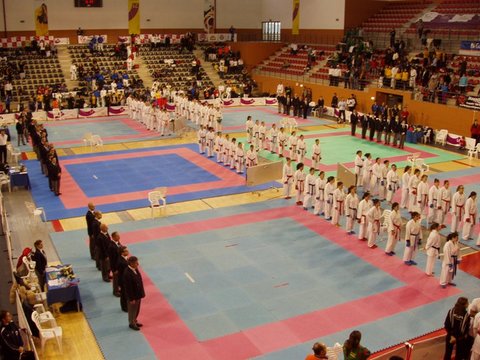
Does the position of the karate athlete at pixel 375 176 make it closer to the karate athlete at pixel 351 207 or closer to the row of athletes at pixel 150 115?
the karate athlete at pixel 351 207

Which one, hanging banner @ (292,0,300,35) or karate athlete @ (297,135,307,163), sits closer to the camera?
karate athlete @ (297,135,307,163)

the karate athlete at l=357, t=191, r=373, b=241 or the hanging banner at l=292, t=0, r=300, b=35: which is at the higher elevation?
the hanging banner at l=292, t=0, r=300, b=35

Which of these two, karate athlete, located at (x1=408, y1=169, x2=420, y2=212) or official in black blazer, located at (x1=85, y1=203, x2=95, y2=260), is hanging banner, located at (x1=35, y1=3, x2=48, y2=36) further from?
karate athlete, located at (x1=408, y1=169, x2=420, y2=212)

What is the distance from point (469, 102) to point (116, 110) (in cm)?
2227

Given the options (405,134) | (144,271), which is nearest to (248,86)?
(405,134)

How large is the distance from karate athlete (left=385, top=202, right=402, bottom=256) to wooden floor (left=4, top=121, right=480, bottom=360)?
7.37 feet

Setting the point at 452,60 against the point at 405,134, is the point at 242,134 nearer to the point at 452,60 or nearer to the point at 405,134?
the point at 405,134

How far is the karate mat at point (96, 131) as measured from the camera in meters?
28.9

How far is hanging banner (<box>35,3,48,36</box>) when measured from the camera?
39.6 meters

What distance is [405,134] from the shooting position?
2817cm

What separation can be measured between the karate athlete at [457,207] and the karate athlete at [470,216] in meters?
0.29

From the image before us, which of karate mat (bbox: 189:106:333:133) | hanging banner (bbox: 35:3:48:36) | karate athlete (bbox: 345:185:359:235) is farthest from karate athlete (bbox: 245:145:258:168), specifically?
hanging banner (bbox: 35:3:48:36)

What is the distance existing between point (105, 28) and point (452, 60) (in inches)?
1150

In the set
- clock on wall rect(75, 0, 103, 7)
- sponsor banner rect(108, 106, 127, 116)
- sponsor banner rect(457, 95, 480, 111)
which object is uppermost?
clock on wall rect(75, 0, 103, 7)
